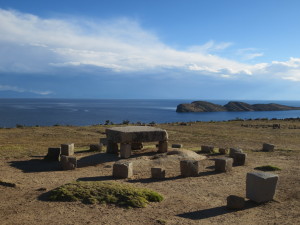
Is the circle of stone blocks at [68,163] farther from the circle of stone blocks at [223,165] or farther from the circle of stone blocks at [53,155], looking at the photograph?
the circle of stone blocks at [223,165]

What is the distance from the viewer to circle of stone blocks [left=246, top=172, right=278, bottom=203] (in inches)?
431

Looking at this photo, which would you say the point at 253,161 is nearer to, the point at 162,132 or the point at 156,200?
the point at 162,132

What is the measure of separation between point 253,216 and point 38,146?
A: 17.1 m

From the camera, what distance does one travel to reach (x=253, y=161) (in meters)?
18.4

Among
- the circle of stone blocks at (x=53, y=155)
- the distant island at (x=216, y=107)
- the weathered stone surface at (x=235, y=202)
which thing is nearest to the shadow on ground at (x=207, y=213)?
the weathered stone surface at (x=235, y=202)

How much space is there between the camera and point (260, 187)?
11.0 m

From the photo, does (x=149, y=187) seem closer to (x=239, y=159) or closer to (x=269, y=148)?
(x=239, y=159)

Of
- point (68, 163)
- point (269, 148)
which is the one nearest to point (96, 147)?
point (68, 163)

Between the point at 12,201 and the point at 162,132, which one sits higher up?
the point at 162,132

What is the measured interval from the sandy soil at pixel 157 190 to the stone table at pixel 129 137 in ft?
2.83

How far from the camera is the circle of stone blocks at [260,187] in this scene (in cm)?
1094

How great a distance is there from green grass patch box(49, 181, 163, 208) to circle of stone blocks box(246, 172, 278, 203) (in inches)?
126

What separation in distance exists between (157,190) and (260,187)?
12.5 feet

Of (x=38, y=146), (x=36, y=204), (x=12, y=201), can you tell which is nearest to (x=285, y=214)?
(x=36, y=204)
